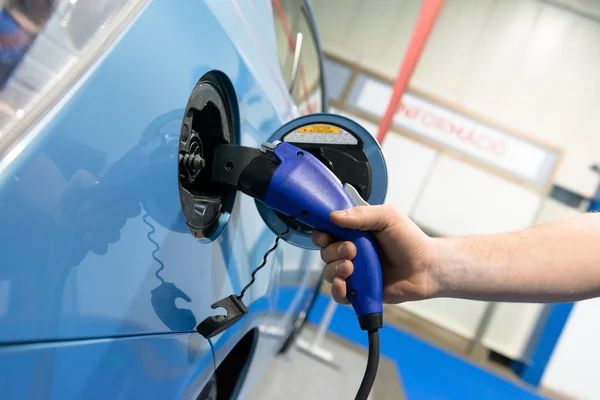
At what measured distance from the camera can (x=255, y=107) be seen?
83cm

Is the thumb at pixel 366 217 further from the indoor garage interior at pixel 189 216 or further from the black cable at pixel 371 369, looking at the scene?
the black cable at pixel 371 369

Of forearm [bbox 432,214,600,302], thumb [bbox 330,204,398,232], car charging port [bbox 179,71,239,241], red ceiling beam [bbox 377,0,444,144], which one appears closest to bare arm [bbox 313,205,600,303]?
forearm [bbox 432,214,600,302]

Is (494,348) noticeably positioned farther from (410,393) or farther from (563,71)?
(563,71)

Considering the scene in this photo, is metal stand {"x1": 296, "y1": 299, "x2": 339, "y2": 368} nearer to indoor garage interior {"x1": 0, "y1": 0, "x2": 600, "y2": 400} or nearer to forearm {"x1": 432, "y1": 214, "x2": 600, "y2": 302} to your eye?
indoor garage interior {"x1": 0, "y1": 0, "x2": 600, "y2": 400}

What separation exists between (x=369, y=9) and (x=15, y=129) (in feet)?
18.3

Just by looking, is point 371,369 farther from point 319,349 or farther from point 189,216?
point 319,349

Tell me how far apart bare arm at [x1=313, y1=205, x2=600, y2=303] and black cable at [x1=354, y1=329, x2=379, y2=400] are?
212mm

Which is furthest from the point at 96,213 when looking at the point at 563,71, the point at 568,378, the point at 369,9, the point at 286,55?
the point at 563,71

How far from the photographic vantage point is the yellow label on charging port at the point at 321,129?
77cm

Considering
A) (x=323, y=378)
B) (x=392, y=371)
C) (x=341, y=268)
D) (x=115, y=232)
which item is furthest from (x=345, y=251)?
(x=392, y=371)

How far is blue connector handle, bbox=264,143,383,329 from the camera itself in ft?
2.06

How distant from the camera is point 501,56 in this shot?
17.0ft

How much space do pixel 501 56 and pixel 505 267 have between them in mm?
5017

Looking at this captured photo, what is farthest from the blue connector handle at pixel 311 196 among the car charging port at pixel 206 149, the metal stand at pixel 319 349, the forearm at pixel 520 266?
the metal stand at pixel 319 349
